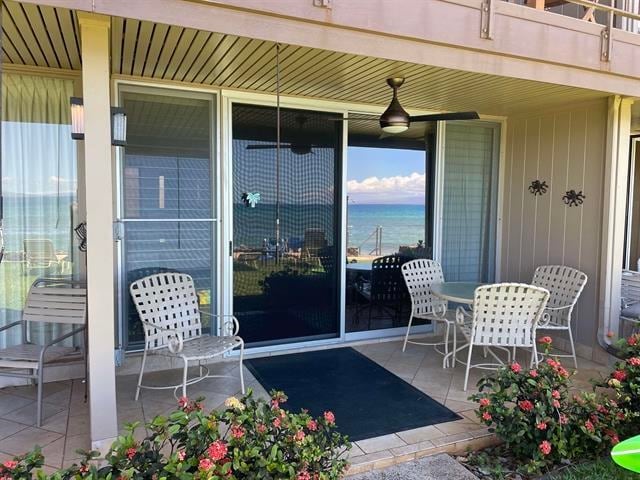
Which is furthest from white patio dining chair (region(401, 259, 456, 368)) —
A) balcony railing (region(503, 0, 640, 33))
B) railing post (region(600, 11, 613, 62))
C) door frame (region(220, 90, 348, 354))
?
balcony railing (region(503, 0, 640, 33))

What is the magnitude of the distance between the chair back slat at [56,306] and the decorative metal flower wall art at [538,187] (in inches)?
165

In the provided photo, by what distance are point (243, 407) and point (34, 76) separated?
118 inches

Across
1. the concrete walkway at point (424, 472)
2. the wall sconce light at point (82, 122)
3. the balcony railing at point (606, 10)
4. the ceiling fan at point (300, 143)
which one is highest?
the balcony railing at point (606, 10)

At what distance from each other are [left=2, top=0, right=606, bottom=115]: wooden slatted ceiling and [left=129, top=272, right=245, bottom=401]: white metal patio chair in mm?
Answer: 1526

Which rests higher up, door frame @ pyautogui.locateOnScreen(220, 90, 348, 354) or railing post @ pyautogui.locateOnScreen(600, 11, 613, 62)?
railing post @ pyautogui.locateOnScreen(600, 11, 613, 62)

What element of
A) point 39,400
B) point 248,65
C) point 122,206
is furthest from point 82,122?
point 39,400

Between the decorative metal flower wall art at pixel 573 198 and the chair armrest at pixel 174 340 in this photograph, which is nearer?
the chair armrest at pixel 174 340

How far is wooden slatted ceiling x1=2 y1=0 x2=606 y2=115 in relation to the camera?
259 cm

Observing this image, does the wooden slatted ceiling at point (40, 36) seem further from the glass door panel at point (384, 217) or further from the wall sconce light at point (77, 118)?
the glass door panel at point (384, 217)

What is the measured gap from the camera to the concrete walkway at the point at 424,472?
A: 2.41m

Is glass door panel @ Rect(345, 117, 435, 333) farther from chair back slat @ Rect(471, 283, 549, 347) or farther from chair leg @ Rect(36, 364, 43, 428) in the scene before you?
chair leg @ Rect(36, 364, 43, 428)

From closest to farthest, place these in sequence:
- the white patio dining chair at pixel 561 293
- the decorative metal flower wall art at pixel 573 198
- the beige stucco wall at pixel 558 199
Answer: the white patio dining chair at pixel 561 293, the beige stucco wall at pixel 558 199, the decorative metal flower wall art at pixel 573 198

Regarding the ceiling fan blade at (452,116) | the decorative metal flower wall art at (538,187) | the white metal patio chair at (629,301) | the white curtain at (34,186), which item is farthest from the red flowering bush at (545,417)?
the white curtain at (34,186)

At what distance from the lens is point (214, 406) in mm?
3141
